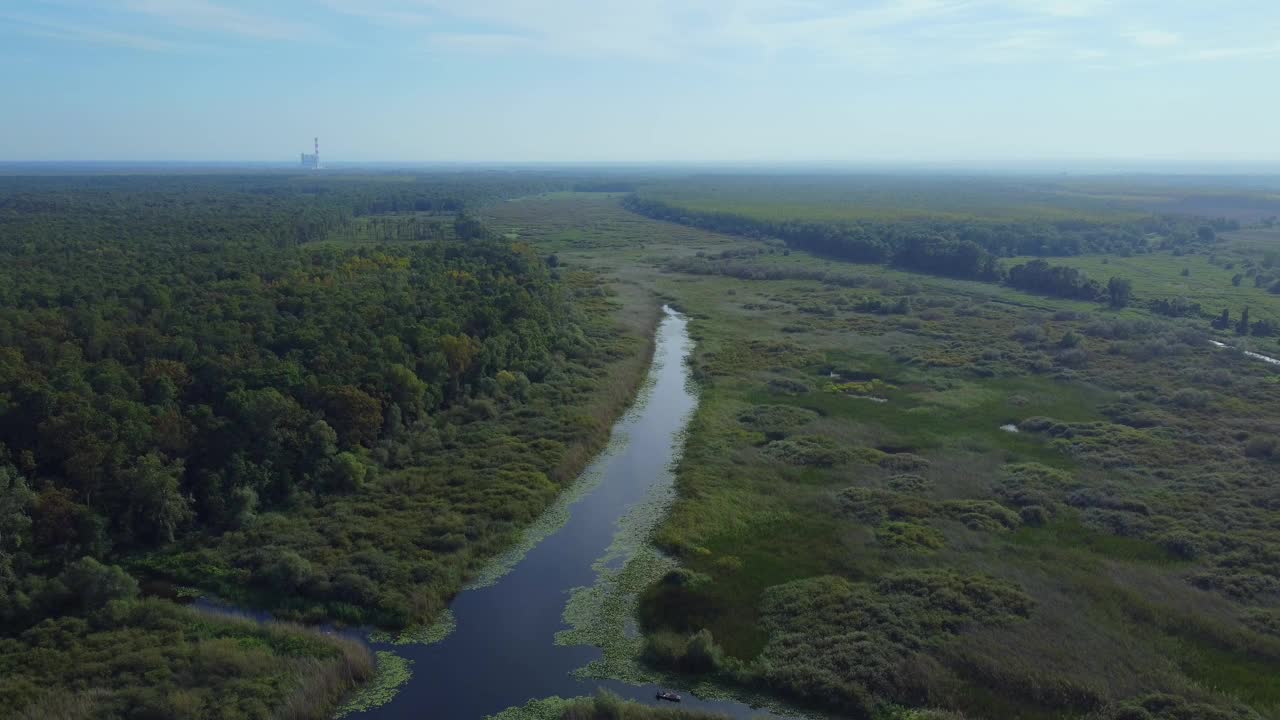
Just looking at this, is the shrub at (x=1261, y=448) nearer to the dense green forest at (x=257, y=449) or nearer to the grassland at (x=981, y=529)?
the grassland at (x=981, y=529)

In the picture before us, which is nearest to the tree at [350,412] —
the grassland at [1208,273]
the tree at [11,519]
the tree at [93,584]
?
the tree at [11,519]

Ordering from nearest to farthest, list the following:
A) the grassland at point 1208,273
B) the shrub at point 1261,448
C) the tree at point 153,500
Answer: the tree at point 153,500
the shrub at point 1261,448
the grassland at point 1208,273

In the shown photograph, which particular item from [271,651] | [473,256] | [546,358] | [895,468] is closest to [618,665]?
[271,651]

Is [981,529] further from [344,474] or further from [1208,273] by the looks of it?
[1208,273]

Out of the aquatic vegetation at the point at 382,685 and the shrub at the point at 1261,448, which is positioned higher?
the shrub at the point at 1261,448

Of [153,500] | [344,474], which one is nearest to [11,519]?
[153,500]

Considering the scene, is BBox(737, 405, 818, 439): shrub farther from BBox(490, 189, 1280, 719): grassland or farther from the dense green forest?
the dense green forest

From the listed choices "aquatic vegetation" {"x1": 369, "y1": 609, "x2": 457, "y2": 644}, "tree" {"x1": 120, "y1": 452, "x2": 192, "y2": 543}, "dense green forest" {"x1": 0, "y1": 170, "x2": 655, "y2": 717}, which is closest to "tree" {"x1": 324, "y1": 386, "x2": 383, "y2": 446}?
"dense green forest" {"x1": 0, "y1": 170, "x2": 655, "y2": 717}
